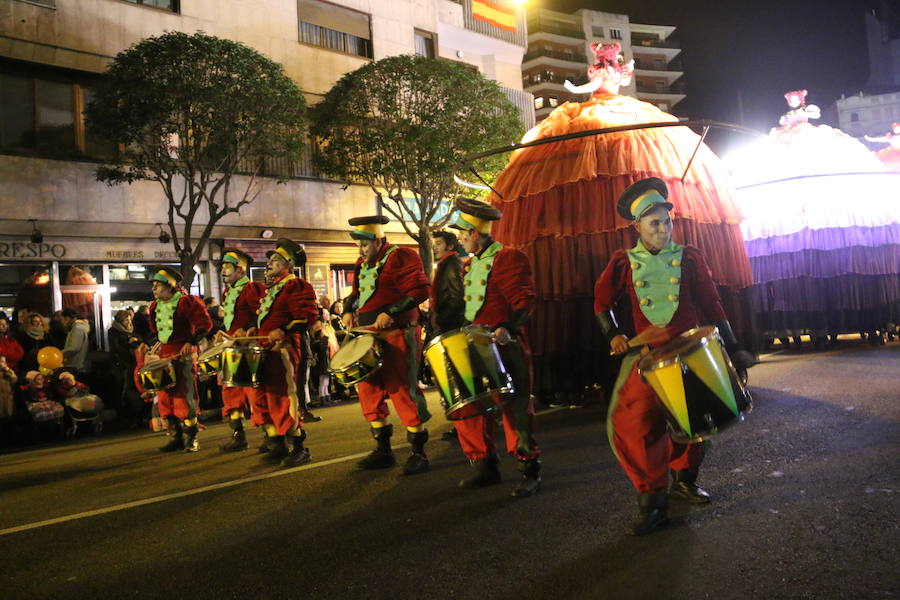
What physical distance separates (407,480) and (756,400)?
4.53 metres

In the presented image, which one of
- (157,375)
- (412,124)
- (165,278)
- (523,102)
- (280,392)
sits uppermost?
(523,102)

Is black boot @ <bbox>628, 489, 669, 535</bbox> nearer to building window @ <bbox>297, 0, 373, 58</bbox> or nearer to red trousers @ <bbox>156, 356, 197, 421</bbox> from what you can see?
red trousers @ <bbox>156, 356, 197, 421</bbox>

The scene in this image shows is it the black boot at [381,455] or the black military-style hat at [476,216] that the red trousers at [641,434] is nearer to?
the black military-style hat at [476,216]

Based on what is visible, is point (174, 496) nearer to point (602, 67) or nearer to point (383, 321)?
point (383, 321)

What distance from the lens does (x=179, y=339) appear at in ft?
26.5

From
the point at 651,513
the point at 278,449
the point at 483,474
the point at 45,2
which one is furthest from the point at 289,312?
the point at 45,2

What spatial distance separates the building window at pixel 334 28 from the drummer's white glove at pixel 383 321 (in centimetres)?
1853

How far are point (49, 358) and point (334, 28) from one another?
15872mm

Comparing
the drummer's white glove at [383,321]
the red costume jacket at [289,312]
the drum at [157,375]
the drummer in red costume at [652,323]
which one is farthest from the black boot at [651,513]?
the drum at [157,375]

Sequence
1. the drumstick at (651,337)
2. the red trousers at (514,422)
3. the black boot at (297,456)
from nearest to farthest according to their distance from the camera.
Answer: the drumstick at (651,337), the red trousers at (514,422), the black boot at (297,456)

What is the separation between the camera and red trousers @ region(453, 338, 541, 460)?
5070mm

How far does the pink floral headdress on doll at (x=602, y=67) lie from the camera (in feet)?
29.2

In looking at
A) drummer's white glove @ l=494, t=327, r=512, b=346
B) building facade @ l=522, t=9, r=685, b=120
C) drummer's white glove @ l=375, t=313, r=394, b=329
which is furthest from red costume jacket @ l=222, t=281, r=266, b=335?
building facade @ l=522, t=9, r=685, b=120

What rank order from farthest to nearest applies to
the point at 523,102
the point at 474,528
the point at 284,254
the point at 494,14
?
the point at 523,102, the point at 494,14, the point at 284,254, the point at 474,528
